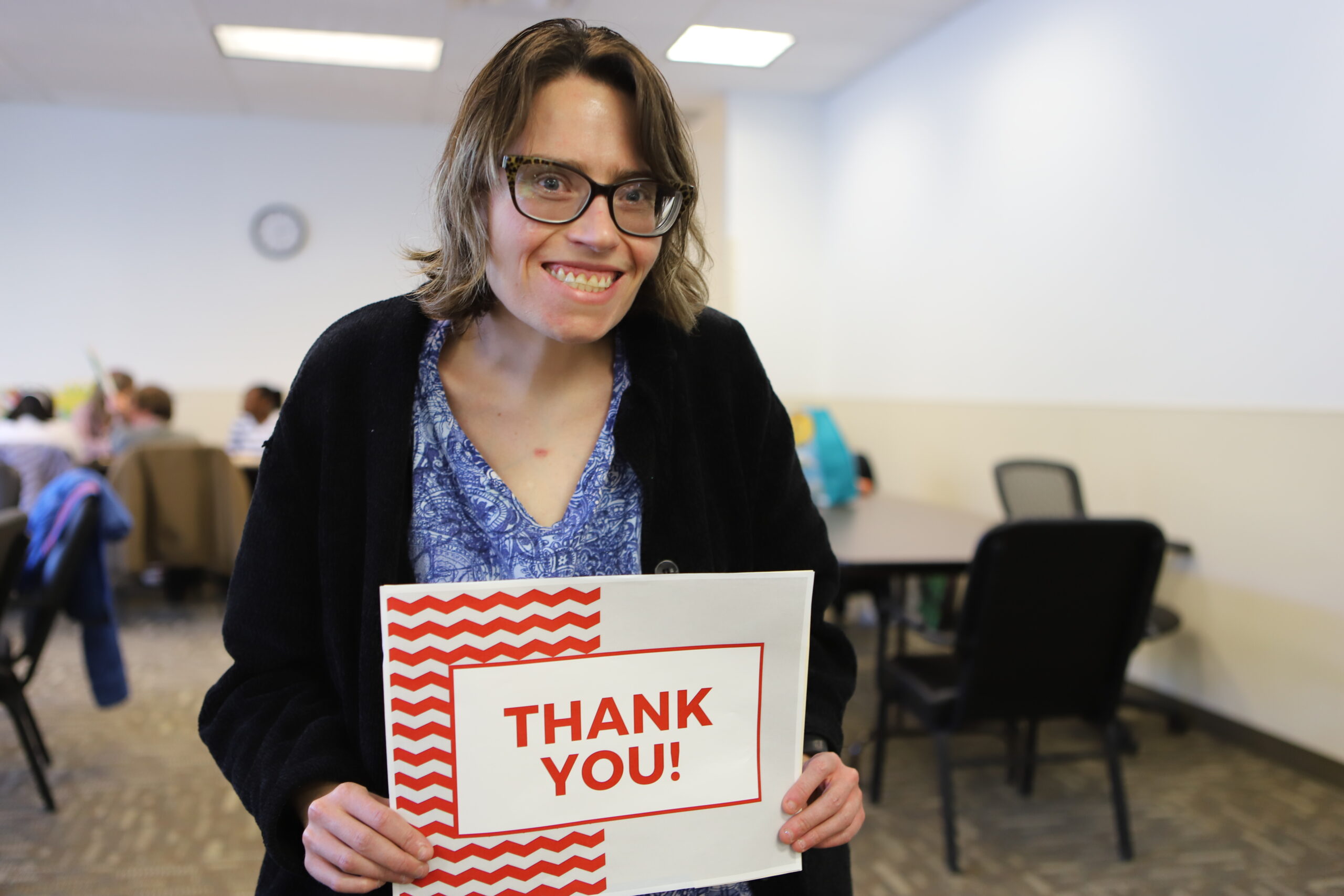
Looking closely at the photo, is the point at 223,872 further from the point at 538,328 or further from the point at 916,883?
the point at 538,328

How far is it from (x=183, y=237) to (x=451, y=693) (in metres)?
7.64

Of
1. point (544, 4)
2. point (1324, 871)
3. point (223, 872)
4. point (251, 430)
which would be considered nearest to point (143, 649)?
point (251, 430)

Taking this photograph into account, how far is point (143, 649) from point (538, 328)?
4577mm

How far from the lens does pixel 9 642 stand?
2896mm

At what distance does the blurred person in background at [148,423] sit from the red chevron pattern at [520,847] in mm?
4980

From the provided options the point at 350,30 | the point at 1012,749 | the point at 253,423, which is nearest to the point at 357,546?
the point at 1012,749

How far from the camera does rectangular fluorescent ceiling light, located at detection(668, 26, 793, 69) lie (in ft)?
17.7

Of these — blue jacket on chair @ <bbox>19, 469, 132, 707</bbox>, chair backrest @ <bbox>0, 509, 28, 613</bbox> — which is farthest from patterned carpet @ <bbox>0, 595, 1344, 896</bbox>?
chair backrest @ <bbox>0, 509, 28, 613</bbox>

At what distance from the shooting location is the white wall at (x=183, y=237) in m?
7.05

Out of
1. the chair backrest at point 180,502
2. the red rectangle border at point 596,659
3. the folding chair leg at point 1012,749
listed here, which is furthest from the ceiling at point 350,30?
the red rectangle border at point 596,659

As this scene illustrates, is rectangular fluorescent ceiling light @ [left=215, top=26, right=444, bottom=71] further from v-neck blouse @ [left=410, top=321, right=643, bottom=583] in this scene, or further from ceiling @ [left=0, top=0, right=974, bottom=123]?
v-neck blouse @ [left=410, top=321, right=643, bottom=583]

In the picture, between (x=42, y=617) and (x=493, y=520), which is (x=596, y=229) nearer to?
(x=493, y=520)

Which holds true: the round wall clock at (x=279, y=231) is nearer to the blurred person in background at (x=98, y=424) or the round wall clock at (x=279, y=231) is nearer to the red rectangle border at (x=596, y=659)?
the blurred person in background at (x=98, y=424)

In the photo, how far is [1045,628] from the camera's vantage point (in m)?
2.41
